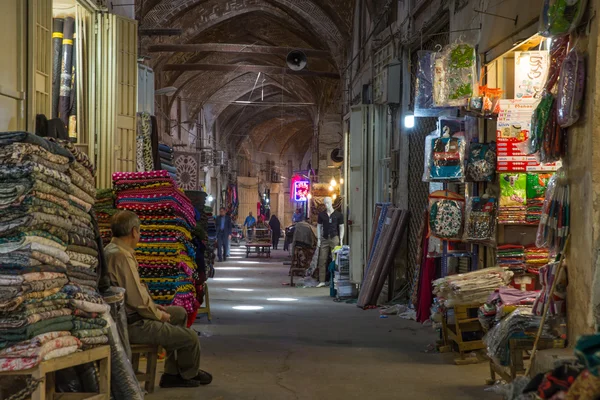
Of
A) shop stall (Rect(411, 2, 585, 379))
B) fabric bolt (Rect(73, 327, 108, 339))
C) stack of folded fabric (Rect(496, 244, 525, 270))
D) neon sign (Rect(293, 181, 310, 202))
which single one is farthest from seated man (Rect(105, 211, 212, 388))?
neon sign (Rect(293, 181, 310, 202))

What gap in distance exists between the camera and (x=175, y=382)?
Answer: 611 cm

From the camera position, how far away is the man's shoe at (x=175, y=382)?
6102 mm

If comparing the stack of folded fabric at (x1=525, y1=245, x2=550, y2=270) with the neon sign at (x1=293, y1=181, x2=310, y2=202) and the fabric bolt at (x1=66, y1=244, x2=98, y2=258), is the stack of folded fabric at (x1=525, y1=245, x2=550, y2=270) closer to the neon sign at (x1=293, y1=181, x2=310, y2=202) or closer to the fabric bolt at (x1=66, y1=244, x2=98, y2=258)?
the fabric bolt at (x1=66, y1=244, x2=98, y2=258)

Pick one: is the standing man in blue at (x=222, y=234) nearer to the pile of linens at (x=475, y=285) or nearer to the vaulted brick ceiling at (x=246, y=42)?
the vaulted brick ceiling at (x=246, y=42)

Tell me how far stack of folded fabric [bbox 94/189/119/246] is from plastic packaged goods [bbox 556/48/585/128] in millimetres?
3723

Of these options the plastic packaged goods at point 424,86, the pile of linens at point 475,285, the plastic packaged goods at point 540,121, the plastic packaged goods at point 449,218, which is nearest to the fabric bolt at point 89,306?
the plastic packaged goods at point 540,121

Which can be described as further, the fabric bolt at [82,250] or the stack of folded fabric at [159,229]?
the stack of folded fabric at [159,229]

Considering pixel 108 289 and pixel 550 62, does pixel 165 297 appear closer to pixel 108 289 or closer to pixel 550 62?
pixel 108 289

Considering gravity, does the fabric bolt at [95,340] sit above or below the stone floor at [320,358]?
above

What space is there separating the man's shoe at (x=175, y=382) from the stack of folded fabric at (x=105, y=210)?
1.43 m

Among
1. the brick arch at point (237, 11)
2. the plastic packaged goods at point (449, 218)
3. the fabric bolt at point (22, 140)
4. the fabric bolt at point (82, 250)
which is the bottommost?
the fabric bolt at point (82, 250)

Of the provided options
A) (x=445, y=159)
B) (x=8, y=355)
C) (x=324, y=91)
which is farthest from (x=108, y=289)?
(x=324, y=91)

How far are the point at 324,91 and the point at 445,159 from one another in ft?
63.7

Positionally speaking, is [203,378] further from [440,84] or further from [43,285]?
[440,84]
